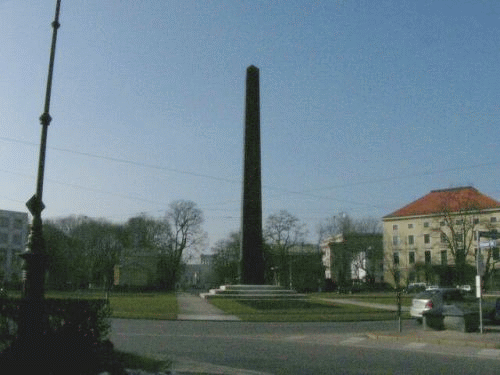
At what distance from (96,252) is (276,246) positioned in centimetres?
2956

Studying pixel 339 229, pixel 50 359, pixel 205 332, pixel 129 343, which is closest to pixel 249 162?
pixel 205 332

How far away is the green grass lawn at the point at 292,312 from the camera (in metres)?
27.3

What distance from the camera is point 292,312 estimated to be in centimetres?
3178

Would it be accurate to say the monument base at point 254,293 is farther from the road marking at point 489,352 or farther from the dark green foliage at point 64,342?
the dark green foliage at point 64,342

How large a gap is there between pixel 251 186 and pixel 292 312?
12305mm

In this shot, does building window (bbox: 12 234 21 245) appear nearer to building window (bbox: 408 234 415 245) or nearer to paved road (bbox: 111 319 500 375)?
building window (bbox: 408 234 415 245)

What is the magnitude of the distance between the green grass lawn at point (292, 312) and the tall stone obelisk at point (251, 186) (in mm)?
3992

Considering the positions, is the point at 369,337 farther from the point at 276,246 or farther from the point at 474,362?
the point at 276,246

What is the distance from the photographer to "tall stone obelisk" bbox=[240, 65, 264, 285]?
41.9 m

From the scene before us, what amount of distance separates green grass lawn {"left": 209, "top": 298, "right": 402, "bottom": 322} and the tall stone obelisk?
3.99 meters

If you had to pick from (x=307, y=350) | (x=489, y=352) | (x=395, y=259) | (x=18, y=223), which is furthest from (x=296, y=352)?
(x=18, y=223)

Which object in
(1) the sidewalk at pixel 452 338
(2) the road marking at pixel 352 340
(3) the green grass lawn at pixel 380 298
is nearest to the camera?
(1) the sidewalk at pixel 452 338

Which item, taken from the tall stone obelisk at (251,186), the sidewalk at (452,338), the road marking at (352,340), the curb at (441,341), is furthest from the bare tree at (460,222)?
the curb at (441,341)

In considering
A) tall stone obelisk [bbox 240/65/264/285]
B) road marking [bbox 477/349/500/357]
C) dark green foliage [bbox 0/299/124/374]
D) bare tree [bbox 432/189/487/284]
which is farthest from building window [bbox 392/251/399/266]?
dark green foliage [bbox 0/299/124/374]
